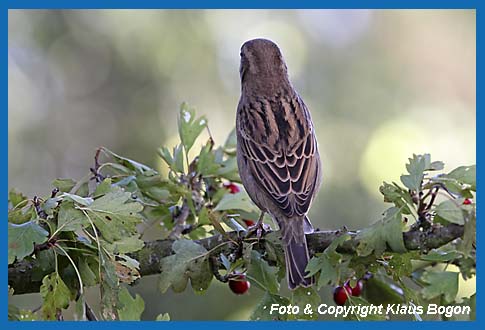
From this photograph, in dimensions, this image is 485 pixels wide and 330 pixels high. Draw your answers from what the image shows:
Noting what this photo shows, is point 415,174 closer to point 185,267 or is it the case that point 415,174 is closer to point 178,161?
point 185,267

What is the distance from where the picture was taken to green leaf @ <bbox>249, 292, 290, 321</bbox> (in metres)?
2.90

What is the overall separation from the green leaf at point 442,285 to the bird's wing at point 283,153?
1131mm

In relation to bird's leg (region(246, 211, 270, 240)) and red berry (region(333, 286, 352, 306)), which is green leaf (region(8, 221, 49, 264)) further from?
red berry (region(333, 286, 352, 306))

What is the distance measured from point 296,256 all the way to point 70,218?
3.21 feet

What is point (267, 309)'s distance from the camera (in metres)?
2.92

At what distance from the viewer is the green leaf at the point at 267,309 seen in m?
2.90

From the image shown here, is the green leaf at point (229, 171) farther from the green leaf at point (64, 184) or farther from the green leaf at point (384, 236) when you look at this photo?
the green leaf at point (384, 236)

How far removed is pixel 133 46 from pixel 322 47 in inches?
94.0

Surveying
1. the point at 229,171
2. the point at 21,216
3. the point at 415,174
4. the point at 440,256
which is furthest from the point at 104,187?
the point at 440,256

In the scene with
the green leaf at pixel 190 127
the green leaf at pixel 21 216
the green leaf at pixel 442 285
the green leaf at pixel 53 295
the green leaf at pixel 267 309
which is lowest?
the green leaf at pixel 267 309

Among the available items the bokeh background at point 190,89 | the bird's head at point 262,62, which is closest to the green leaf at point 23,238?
the bird's head at point 262,62

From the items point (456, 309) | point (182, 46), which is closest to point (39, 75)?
point (182, 46)

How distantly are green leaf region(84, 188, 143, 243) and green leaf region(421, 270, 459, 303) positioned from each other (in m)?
1.10

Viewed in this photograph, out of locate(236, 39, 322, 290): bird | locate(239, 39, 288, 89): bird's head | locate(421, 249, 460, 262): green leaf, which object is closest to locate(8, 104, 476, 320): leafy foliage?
locate(421, 249, 460, 262): green leaf
